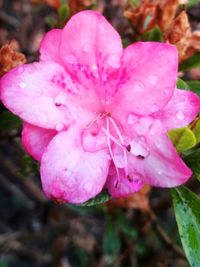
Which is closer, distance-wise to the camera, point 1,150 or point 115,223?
→ point 115,223

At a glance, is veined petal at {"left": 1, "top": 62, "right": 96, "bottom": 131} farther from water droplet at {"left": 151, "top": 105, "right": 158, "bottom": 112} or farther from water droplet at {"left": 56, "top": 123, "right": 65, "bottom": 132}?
water droplet at {"left": 151, "top": 105, "right": 158, "bottom": 112}

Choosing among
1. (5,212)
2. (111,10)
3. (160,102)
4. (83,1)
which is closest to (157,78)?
(160,102)

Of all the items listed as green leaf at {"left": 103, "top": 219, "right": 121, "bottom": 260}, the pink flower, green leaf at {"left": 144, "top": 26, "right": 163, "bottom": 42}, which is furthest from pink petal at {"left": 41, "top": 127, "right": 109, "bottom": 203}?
green leaf at {"left": 103, "top": 219, "right": 121, "bottom": 260}

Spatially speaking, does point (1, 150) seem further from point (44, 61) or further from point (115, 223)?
point (44, 61)

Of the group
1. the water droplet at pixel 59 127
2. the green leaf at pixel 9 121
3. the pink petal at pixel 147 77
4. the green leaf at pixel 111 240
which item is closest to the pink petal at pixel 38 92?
the water droplet at pixel 59 127

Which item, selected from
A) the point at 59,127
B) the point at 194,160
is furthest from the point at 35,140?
the point at 194,160

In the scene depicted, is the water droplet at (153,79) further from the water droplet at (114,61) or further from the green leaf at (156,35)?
the green leaf at (156,35)
